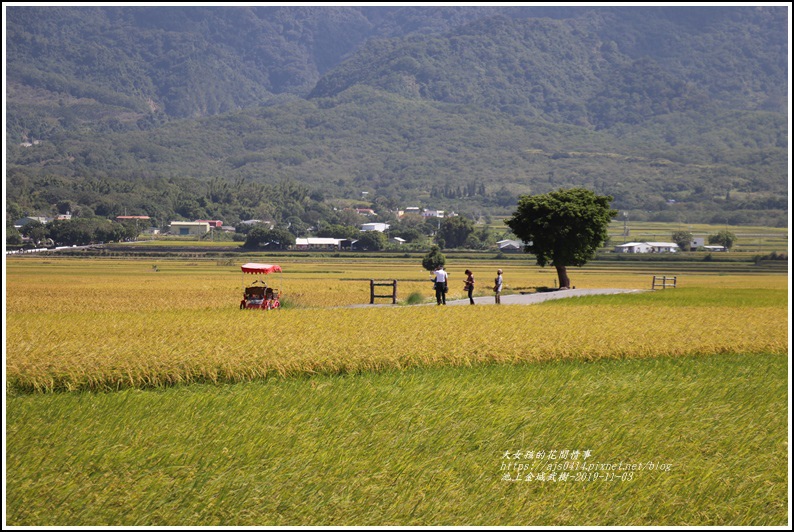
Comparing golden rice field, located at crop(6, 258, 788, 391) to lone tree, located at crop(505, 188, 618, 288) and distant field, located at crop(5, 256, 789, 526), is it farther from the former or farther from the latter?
lone tree, located at crop(505, 188, 618, 288)

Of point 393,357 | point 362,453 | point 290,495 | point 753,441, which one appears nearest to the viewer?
point 290,495

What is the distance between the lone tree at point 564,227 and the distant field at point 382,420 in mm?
38551

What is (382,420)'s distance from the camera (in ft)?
53.2

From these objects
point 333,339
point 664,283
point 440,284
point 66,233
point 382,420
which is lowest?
point 66,233

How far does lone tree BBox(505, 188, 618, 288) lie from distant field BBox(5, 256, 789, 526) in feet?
126

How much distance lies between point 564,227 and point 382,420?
5659cm

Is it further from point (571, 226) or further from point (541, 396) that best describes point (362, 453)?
point (571, 226)

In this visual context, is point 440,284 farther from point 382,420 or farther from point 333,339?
point 382,420

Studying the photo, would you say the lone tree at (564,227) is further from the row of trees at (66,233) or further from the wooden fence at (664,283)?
the row of trees at (66,233)

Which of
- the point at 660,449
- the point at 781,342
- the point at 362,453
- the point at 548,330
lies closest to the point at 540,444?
the point at 660,449

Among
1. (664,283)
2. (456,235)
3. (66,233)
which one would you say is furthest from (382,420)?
(456,235)

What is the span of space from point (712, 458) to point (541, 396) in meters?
5.15

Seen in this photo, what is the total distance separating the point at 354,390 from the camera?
19.5 meters

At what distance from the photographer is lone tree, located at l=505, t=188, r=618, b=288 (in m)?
70.9
